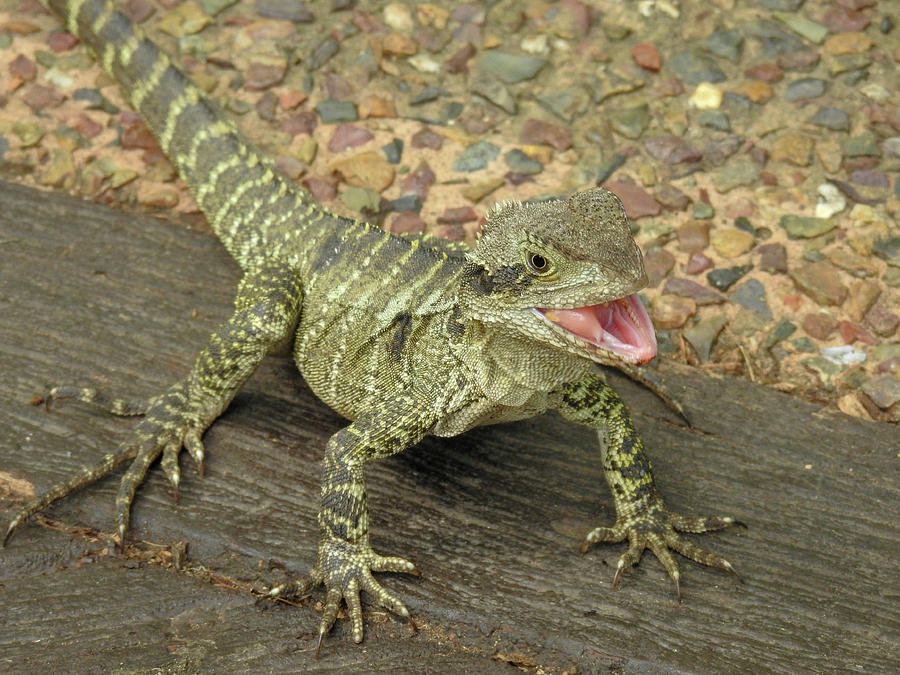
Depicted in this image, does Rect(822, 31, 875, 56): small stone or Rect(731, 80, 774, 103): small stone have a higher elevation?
Rect(822, 31, 875, 56): small stone

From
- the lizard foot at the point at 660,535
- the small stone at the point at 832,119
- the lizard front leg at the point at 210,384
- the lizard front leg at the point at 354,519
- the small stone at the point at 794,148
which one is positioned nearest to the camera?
the lizard front leg at the point at 354,519

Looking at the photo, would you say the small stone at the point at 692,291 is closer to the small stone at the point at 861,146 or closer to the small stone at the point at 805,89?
the small stone at the point at 861,146

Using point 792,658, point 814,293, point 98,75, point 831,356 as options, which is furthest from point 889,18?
point 98,75

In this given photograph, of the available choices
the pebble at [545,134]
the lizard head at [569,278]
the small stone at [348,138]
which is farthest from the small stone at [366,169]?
the lizard head at [569,278]

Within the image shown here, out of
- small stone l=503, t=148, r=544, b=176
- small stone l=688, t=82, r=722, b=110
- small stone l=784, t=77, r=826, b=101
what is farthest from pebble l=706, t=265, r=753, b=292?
small stone l=784, t=77, r=826, b=101

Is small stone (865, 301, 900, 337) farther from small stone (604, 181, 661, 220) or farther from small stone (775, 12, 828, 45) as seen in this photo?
small stone (775, 12, 828, 45)

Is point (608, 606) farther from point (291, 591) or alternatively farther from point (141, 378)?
point (141, 378)
